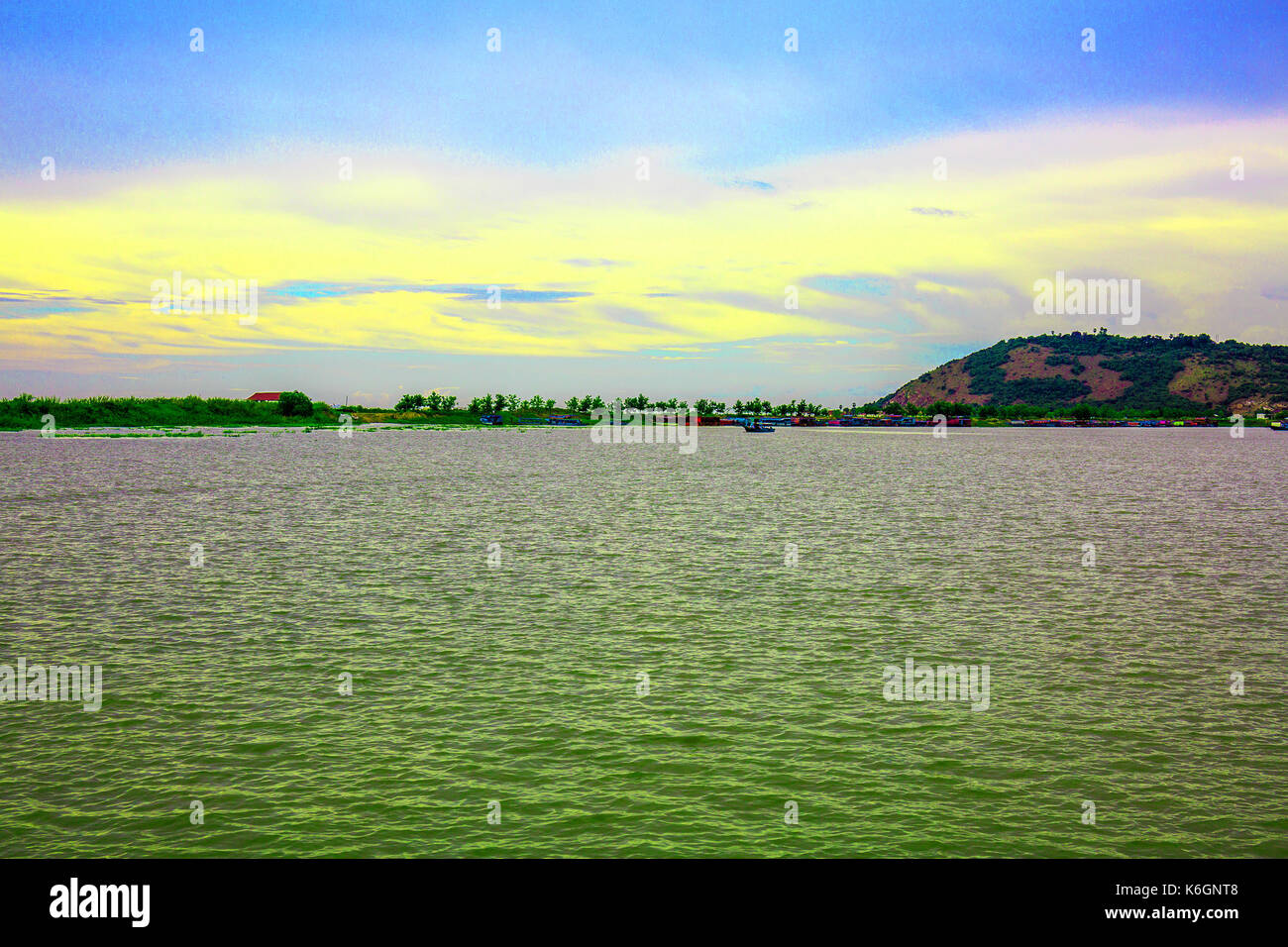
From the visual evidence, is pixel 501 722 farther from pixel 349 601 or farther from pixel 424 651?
pixel 349 601

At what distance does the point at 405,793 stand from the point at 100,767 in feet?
18.1

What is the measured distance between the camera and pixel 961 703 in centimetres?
Result: 1916

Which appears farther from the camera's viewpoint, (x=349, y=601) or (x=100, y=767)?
(x=349, y=601)

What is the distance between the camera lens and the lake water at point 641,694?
43.9 ft

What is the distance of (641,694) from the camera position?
19547 millimetres

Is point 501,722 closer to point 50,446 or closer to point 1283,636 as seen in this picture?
point 1283,636

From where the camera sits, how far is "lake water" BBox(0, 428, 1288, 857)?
13375 millimetres
